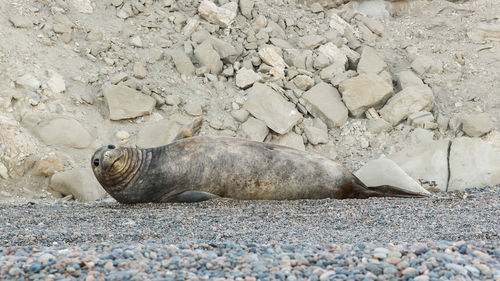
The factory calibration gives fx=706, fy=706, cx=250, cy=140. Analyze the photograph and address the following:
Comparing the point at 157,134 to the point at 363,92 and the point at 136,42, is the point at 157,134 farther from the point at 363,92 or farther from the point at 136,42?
the point at 363,92

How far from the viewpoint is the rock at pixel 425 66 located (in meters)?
12.3

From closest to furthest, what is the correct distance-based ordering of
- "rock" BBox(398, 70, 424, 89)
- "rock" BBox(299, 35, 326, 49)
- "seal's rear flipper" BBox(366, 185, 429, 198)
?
"seal's rear flipper" BBox(366, 185, 429, 198)
"rock" BBox(398, 70, 424, 89)
"rock" BBox(299, 35, 326, 49)

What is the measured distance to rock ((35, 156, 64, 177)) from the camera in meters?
9.40

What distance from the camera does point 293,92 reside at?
36.9ft

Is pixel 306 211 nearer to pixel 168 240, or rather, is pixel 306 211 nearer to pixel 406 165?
pixel 168 240

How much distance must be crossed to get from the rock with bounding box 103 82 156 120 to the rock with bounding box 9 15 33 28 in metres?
1.70

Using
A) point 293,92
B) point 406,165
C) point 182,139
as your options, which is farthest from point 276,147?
point 293,92

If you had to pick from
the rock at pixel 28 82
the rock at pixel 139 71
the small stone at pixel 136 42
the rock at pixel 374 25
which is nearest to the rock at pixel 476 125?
the rock at pixel 374 25

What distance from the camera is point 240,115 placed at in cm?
1091

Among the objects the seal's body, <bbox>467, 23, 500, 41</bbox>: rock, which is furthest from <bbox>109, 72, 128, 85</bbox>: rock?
<bbox>467, 23, 500, 41</bbox>: rock

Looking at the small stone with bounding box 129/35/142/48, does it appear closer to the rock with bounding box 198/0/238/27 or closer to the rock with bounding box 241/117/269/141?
the rock with bounding box 198/0/238/27

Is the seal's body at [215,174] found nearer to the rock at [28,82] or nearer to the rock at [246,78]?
the rock at [28,82]

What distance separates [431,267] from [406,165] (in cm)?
567

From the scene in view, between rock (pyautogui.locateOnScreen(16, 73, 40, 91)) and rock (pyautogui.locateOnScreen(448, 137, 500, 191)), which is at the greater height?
rock (pyautogui.locateOnScreen(16, 73, 40, 91))
